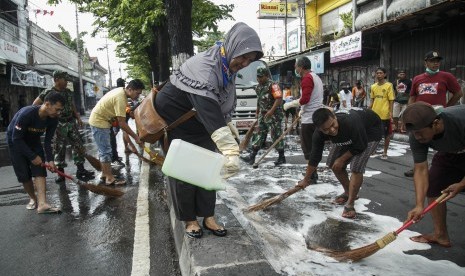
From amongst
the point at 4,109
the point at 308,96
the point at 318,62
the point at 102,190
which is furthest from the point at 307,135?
the point at 4,109

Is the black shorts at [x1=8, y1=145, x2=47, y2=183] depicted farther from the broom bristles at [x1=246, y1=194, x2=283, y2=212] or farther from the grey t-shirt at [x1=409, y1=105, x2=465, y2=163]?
the grey t-shirt at [x1=409, y1=105, x2=465, y2=163]

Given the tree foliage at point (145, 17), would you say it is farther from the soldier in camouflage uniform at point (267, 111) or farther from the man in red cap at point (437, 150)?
the man in red cap at point (437, 150)

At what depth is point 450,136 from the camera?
104 inches

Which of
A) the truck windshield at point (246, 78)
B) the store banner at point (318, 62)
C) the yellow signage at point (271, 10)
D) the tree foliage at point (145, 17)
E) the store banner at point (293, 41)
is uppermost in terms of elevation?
the yellow signage at point (271, 10)

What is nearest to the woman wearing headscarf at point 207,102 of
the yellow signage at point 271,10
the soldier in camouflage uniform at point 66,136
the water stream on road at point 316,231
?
the water stream on road at point 316,231

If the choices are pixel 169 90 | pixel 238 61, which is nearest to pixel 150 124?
pixel 169 90

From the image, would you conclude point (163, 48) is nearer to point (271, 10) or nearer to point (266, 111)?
point (266, 111)

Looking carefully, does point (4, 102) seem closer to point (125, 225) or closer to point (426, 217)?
point (125, 225)

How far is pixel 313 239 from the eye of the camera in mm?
3320

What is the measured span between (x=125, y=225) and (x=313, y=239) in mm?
1899

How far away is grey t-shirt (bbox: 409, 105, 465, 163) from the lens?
2639 millimetres

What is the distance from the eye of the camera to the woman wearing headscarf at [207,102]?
7.85 feet

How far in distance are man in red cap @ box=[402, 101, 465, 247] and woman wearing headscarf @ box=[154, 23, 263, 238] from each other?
1.21 metres

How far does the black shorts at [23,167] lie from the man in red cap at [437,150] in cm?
393
